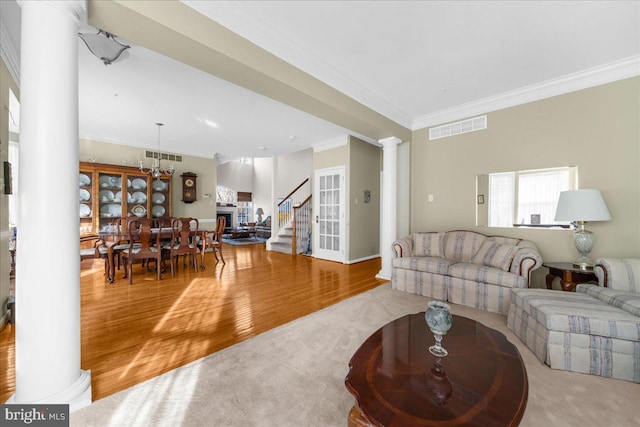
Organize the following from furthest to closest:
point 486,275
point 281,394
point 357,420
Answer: point 486,275, point 281,394, point 357,420

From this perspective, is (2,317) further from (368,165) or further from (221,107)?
(368,165)

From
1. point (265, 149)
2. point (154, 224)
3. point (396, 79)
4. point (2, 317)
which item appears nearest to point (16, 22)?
point (2, 317)

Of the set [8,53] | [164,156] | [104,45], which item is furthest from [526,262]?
[164,156]

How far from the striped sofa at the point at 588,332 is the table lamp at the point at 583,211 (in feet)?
2.30

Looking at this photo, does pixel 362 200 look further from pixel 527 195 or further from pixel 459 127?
pixel 527 195

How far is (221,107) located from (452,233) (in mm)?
4243

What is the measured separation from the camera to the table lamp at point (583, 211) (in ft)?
9.02

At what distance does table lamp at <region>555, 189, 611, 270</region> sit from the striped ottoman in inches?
31.0

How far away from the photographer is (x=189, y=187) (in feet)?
23.5

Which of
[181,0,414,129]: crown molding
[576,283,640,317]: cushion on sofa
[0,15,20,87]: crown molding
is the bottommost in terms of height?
[576,283,640,317]: cushion on sofa

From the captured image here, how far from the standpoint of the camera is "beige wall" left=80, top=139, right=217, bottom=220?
5.87m

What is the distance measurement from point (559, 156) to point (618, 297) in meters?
2.03

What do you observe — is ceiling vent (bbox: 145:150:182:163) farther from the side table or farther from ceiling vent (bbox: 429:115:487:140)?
the side table

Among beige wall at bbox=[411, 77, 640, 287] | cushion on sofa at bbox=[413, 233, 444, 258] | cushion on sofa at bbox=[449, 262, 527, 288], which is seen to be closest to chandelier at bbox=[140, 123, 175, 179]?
cushion on sofa at bbox=[413, 233, 444, 258]
